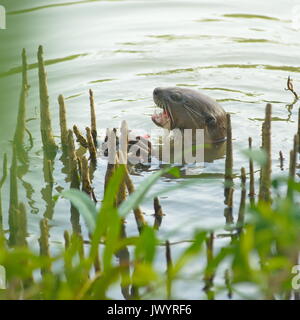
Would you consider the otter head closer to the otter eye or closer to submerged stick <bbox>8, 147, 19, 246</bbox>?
the otter eye

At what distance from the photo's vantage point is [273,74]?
10367mm

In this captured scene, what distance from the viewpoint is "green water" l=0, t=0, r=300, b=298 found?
7.54m

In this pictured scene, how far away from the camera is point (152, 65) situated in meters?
10.8

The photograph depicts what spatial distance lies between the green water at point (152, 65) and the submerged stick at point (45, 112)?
0.16 meters

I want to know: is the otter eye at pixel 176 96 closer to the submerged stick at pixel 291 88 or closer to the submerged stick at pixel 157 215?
the submerged stick at pixel 291 88

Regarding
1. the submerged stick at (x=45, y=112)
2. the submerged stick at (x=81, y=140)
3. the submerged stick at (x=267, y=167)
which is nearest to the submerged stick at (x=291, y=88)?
the submerged stick at (x=81, y=140)

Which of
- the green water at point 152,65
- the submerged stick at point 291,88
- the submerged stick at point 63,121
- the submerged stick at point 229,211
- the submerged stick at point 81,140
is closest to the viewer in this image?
the submerged stick at point 229,211

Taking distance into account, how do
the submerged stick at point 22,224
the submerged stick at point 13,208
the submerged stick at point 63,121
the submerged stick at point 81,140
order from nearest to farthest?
the submerged stick at point 22,224, the submerged stick at point 13,208, the submerged stick at point 63,121, the submerged stick at point 81,140

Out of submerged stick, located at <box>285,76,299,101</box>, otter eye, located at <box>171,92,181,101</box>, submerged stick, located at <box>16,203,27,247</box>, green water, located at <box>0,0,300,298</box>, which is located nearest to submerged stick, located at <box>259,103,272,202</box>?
green water, located at <box>0,0,300,298</box>

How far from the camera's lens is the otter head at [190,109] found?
828 centimetres

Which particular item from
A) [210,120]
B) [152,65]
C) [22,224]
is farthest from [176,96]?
[22,224]

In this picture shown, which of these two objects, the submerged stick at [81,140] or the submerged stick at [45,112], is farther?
the submerged stick at [81,140]

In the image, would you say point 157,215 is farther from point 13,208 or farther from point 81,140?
point 81,140
